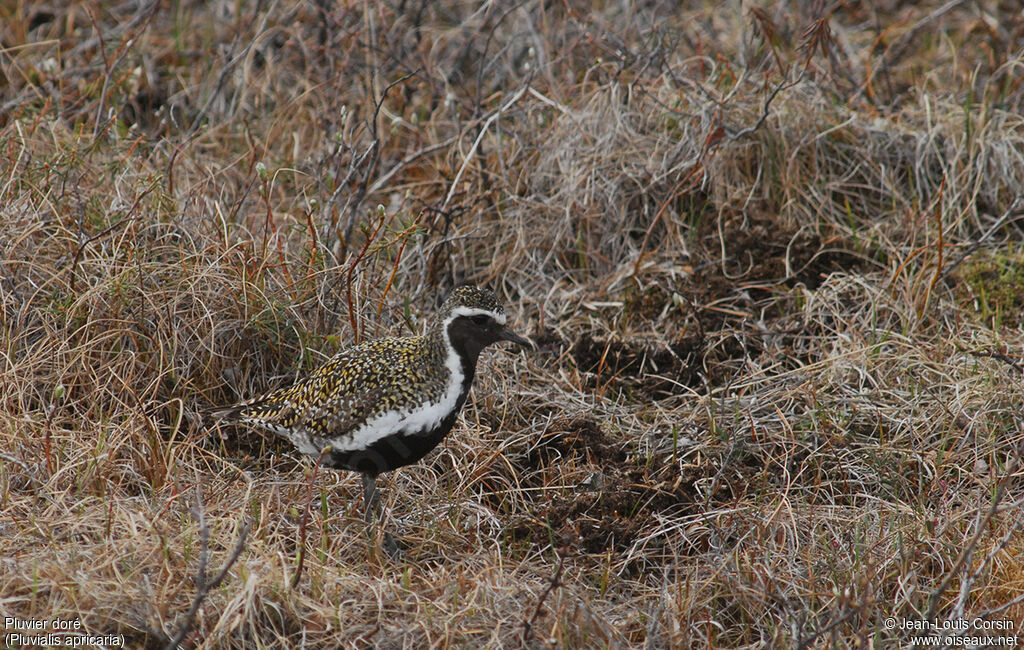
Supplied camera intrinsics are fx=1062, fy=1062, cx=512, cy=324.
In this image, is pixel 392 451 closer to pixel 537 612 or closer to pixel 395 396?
pixel 395 396

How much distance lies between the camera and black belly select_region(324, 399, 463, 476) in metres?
4.00

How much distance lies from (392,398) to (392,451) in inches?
7.9

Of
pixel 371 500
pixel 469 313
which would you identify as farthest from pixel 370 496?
pixel 469 313

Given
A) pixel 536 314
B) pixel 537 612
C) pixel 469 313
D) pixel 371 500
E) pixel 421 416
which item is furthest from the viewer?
pixel 536 314

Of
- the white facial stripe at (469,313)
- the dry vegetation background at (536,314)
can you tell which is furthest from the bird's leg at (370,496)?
the white facial stripe at (469,313)

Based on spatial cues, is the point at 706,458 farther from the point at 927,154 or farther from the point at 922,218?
the point at 927,154

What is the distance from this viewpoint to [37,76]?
21.4 feet

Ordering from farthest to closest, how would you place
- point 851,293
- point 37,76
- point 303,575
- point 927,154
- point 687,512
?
point 37,76
point 927,154
point 851,293
point 687,512
point 303,575

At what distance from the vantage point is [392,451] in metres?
4.02

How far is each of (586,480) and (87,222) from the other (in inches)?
103

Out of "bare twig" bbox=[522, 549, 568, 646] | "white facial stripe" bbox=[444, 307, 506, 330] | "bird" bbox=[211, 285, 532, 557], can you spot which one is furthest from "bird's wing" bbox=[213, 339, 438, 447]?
"bare twig" bbox=[522, 549, 568, 646]

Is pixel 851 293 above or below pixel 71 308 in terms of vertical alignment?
below

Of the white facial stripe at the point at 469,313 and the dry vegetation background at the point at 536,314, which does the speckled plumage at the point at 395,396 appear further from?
the dry vegetation background at the point at 536,314

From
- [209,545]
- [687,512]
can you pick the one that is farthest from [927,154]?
[209,545]
